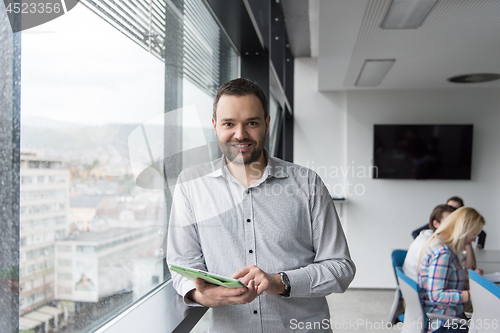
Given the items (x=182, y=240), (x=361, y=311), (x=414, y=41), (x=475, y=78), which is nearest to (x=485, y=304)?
(x=182, y=240)

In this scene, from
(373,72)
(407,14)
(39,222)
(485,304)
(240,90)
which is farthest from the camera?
(373,72)

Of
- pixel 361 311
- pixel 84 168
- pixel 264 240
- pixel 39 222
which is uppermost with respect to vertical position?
pixel 84 168

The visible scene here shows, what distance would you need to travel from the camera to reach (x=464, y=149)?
5.81 metres

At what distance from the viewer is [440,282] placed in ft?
8.49

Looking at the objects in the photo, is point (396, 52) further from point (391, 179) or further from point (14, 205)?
point (14, 205)

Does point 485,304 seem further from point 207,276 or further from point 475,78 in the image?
point 475,78

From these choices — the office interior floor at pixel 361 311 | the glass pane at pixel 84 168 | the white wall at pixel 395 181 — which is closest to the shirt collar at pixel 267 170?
the glass pane at pixel 84 168

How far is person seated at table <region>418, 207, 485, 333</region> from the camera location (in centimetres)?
256

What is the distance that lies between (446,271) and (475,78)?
144 inches

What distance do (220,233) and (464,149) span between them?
18.4 feet

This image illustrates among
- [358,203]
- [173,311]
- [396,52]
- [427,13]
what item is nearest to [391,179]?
[358,203]

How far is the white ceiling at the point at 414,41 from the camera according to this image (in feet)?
9.38

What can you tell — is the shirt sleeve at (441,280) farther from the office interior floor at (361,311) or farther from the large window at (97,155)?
the office interior floor at (361,311)

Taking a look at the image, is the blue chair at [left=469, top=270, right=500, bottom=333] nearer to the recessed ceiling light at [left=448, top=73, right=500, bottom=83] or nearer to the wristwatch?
the wristwatch
